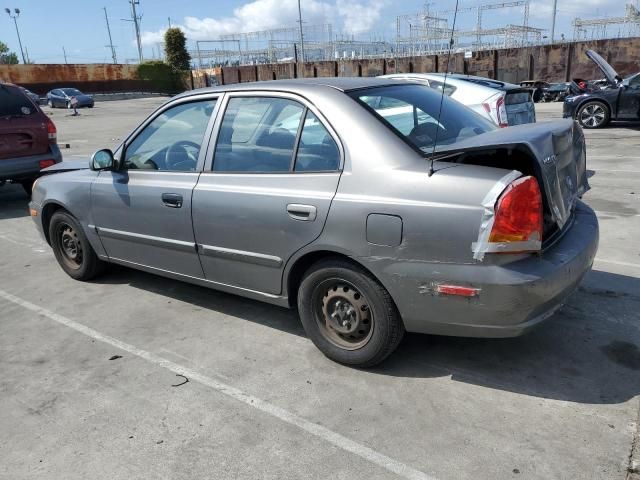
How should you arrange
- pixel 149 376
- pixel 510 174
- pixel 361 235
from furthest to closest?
pixel 149 376 → pixel 361 235 → pixel 510 174

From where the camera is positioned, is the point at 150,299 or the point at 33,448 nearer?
the point at 33,448

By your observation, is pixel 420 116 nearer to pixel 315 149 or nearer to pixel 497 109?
pixel 315 149

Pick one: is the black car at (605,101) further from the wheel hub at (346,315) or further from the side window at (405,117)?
the wheel hub at (346,315)

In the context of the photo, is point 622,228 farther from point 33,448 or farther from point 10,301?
point 10,301

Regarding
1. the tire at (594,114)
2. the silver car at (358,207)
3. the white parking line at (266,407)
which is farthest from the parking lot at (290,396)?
the tire at (594,114)

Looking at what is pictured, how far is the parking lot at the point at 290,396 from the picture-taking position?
8.30 ft

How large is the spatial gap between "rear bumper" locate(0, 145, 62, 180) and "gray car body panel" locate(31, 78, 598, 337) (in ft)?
17.6

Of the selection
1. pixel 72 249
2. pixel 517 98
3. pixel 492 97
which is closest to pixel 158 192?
pixel 72 249

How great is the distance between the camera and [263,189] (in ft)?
11.1

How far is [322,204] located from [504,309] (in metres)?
1.14

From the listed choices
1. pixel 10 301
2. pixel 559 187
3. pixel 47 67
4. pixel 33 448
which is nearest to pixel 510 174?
pixel 559 187

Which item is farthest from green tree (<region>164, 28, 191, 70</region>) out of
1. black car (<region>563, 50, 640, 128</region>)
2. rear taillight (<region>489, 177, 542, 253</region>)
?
rear taillight (<region>489, 177, 542, 253</region>)

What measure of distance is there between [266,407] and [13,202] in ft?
26.5

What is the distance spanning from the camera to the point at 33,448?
2.73 meters
